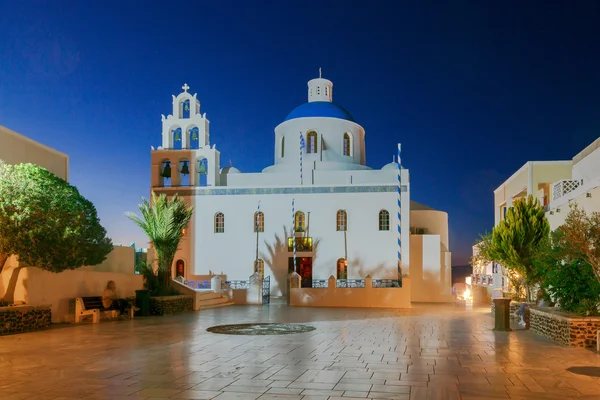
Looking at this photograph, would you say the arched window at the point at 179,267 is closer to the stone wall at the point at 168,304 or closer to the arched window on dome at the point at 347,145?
the arched window on dome at the point at 347,145

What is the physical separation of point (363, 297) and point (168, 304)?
7.43 metres

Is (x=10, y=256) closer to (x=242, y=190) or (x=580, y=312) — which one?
(x=580, y=312)

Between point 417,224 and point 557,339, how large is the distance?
71.1 ft

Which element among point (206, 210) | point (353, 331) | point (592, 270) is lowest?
point (353, 331)

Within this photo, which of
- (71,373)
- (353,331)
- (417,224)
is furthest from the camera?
(417,224)

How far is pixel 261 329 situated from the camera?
532 inches

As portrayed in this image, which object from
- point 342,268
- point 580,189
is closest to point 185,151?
point 342,268

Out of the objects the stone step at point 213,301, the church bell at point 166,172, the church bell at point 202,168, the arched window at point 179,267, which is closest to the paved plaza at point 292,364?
the stone step at point 213,301

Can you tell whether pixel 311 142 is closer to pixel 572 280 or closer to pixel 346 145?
pixel 346 145

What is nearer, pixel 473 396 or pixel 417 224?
pixel 473 396

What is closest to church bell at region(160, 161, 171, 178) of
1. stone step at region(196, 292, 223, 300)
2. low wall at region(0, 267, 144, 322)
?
stone step at region(196, 292, 223, 300)

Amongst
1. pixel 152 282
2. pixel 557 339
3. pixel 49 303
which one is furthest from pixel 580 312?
pixel 152 282

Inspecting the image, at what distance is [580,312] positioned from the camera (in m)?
11.0

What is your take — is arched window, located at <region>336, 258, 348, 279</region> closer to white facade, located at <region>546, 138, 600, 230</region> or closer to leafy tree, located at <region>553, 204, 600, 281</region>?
white facade, located at <region>546, 138, 600, 230</region>
